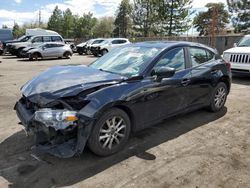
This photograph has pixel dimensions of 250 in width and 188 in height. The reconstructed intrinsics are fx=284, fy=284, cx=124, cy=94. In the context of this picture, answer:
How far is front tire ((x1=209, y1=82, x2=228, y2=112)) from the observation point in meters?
5.89

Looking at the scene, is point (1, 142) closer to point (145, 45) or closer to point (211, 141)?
point (145, 45)

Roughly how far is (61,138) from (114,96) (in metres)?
0.88

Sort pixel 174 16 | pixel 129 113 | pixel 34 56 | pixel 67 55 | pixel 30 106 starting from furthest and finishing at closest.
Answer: pixel 174 16 → pixel 67 55 → pixel 34 56 → pixel 129 113 → pixel 30 106

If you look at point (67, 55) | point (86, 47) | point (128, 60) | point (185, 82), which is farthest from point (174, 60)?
point (86, 47)

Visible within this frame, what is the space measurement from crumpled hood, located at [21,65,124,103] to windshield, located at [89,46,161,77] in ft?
0.78

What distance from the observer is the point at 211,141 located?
4.59 metres

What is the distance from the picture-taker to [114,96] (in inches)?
151

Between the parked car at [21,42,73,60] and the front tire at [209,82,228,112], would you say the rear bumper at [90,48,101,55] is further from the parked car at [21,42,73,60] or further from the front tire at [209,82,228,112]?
the front tire at [209,82,228,112]

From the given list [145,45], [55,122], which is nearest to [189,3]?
[145,45]

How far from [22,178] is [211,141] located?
9.50 ft

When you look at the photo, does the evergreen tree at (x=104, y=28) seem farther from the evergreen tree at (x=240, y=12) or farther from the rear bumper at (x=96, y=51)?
the rear bumper at (x=96, y=51)

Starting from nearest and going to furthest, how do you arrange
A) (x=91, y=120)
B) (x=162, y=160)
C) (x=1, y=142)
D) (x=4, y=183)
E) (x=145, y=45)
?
(x=4, y=183) → (x=91, y=120) → (x=162, y=160) → (x=1, y=142) → (x=145, y=45)

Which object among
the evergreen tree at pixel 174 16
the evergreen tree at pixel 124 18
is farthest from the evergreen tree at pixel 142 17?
the evergreen tree at pixel 174 16

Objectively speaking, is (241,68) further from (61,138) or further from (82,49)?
(82,49)
